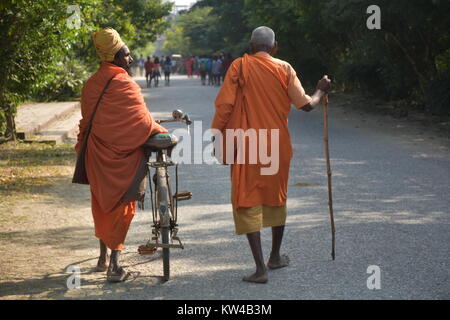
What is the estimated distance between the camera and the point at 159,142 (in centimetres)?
559

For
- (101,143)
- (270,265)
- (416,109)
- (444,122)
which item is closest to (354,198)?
(270,265)

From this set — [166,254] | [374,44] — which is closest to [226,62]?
[374,44]

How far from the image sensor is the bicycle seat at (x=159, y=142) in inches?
220

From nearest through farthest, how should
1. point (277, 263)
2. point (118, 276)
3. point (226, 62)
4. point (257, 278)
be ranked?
1. point (257, 278)
2. point (118, 276)
3. point (277, 263)
4. point (226, 62)

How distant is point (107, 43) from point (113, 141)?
75cm

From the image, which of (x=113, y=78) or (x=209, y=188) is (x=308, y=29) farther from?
(x=113, y=78)

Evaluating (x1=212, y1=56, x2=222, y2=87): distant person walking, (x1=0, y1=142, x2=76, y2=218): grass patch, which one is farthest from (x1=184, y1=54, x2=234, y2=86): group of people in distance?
(x1=0, y1=142, x2=76, y2=218): grass patch

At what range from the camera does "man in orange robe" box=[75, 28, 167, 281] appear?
18.2ft

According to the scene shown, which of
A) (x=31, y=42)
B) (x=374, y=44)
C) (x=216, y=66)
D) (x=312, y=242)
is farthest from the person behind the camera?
(x=216, y=66)

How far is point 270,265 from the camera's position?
5820mm

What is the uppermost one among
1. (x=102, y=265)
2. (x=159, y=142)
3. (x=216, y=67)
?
(x=159, y=142)

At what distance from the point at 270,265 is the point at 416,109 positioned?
16.0 metres

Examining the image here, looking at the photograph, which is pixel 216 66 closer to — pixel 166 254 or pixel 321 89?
pixel 321 89

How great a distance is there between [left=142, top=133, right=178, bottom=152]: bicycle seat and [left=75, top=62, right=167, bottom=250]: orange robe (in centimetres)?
4
